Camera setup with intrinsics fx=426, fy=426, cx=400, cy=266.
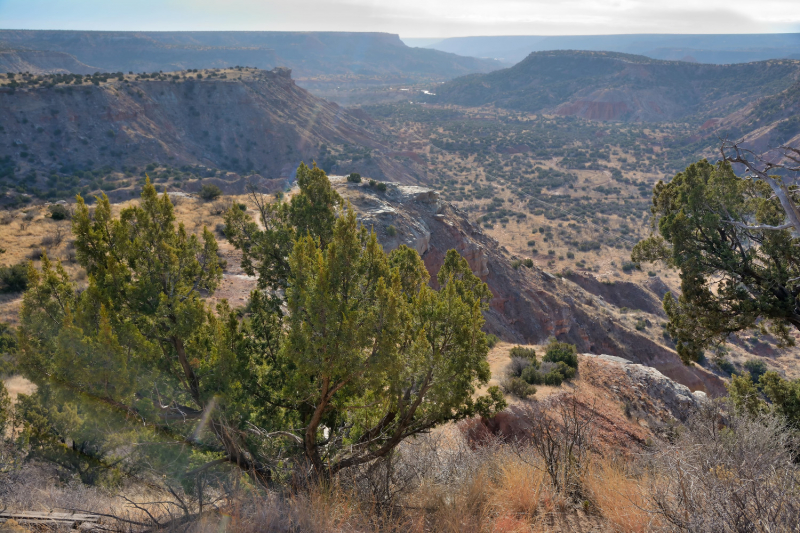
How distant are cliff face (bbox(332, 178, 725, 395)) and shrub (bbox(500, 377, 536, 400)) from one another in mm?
10319

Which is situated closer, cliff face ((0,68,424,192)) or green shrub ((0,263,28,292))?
green shrub ((0,263,28,292))

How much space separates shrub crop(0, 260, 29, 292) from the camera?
576 inches

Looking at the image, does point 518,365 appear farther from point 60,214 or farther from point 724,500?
point 60,214

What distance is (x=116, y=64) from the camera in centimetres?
12531

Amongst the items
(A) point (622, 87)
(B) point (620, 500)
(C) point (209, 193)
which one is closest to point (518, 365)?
(B) point (620, 500)

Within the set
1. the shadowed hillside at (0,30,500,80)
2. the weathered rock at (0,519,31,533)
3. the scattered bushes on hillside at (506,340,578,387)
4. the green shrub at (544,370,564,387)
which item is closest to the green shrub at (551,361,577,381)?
the scattered bushes on hillside at (506,340,578,387)

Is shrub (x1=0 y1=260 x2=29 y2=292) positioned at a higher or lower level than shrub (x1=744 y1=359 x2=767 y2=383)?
higher

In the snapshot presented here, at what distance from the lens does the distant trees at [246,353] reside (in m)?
4.44

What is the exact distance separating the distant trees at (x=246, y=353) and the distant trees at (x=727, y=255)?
6.89m

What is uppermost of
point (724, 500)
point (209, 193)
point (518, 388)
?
point (724, 500)

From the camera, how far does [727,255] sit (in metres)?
9.17

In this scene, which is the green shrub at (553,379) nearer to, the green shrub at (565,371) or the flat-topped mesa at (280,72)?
the green shrub at (565,371)

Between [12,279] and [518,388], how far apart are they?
675 inches

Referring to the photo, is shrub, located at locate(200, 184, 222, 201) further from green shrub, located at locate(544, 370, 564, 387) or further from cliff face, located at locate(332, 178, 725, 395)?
green shrub, located at locate(544, 370, 564, 387)
